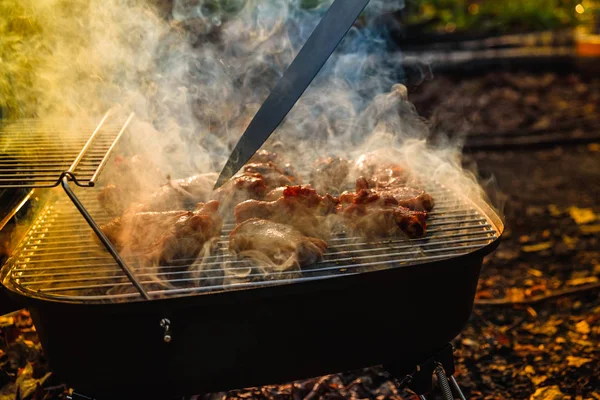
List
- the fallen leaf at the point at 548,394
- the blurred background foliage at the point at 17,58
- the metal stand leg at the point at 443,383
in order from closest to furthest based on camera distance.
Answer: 1. the metal stand leg at the point at 443,383
2. the fallen leaf at the point at 548,394
3. the blurred background foliage at the point at 17,58

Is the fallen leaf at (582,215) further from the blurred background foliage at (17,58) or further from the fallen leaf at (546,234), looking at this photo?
the blurred background foliage at (17,58)

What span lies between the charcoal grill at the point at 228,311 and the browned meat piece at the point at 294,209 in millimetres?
215

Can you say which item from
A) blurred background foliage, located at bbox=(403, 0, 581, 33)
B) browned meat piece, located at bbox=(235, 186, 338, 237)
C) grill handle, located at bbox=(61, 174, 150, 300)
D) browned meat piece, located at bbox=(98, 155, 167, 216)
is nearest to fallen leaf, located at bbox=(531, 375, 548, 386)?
browned meat piece, located at bbox=(235, 186, 338, 237)

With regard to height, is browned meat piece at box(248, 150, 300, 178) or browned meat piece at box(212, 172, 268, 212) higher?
browned meat piece at box(248, 150, 300, 178)

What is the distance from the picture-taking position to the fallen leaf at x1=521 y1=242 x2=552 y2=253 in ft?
20.8

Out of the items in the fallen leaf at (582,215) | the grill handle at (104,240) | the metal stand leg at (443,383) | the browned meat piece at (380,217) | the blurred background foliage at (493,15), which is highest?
the blurred background foliage at (493,15)

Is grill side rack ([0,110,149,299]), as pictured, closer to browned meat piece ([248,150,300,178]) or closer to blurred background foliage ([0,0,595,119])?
blurred background foliage ([0,0,595,119])

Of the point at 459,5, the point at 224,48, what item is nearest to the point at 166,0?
the point at 224,48

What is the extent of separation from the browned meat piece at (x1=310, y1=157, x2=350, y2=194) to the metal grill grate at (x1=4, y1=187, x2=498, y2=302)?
65cm

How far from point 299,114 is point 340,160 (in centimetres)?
157

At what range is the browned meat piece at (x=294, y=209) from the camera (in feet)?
10.1

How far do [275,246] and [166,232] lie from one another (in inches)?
22.4

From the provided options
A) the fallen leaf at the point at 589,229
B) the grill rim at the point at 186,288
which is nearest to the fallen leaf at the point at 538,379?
the grill rim at the point at 186,288

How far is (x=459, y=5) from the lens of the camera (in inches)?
613
